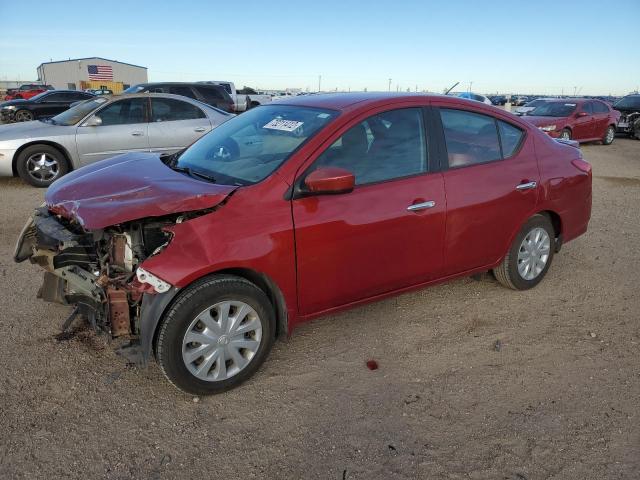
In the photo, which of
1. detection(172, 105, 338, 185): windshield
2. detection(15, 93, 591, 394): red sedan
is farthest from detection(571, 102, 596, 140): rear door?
detection(172, 105, 338, 185): windshield

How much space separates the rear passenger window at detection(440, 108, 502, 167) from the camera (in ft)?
12.3

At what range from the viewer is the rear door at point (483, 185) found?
12.2 ft

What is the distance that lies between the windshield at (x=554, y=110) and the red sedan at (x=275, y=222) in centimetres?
1292

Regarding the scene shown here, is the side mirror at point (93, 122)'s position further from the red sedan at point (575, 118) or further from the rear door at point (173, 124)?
the red sedan at point (575, 118)

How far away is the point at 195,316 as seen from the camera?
2797mm

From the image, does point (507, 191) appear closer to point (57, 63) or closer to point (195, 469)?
point (195, 469)

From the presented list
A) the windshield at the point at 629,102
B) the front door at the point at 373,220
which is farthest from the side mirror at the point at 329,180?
the windshield at the point at 629,102

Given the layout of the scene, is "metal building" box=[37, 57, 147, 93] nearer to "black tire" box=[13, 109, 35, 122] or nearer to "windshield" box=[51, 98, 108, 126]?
"black tire" box=[13, 109, 35, 122]

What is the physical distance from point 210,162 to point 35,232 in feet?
4.01

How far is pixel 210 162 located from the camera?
357cm

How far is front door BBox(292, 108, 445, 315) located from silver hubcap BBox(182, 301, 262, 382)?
367 mm

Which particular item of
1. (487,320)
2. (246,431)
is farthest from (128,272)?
(487,320)

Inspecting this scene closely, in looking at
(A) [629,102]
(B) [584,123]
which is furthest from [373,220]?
(A) [629,102]

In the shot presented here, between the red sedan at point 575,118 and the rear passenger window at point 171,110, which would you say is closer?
the rear passenger window at point 171,110
